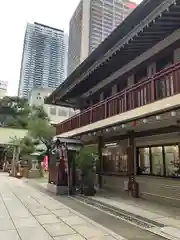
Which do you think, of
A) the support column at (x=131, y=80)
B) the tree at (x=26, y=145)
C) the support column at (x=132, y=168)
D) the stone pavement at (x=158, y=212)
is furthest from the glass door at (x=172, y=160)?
the tree at (x=26, y=145)

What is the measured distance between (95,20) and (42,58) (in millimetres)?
44827

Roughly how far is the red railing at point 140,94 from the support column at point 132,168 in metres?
1.72

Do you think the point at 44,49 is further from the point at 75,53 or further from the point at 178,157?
the point at 178,157

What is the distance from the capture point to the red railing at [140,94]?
7346 mm

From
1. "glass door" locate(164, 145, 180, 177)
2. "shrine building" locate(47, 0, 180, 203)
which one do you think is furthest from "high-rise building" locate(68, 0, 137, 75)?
"glass door" locate(164, 145, 180, 177)

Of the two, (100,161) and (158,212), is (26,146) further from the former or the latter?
(158,212)

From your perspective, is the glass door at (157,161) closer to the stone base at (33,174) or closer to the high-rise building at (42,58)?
the stone base at (33,174)

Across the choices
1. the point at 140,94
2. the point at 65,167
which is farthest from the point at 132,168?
the point at 140,94

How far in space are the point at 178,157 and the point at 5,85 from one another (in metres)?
73.3

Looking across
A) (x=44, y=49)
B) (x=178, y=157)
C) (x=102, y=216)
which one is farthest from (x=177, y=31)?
(x=44, y=49)

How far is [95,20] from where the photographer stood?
21250 millimetres

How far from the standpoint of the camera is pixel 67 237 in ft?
17.5

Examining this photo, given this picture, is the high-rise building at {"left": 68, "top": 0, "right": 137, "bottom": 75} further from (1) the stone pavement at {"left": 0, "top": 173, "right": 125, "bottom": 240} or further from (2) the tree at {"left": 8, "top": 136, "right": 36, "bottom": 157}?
(1) the stone pavement at {"left": 0, "top": 173, "right": 125, "bottom": 240}

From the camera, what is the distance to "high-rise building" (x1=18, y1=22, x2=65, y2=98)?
6119 cm
